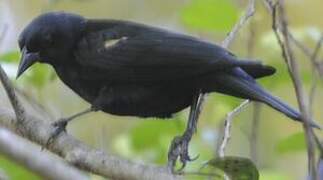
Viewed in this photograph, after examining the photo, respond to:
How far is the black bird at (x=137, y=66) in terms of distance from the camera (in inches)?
116

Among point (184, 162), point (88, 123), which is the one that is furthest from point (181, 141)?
point (88, 123)

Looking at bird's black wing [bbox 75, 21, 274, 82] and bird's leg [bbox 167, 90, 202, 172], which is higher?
bird's black wing [bbox 75, 21, 274, 82]

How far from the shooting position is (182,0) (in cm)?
759

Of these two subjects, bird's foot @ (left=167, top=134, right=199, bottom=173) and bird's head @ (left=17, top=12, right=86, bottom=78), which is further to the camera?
bird's head @ (left=17, top=12, right=86, bottom=78)

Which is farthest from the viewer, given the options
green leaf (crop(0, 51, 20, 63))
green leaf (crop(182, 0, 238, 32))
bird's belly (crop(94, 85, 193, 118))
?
green leaf (crop(182, 0, 238, 32))

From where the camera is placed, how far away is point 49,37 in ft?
10.8

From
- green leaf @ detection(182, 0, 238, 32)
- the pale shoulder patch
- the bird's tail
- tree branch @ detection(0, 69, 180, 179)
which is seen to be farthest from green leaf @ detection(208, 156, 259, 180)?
green leaf @ detection(182, 0, 238, 32)

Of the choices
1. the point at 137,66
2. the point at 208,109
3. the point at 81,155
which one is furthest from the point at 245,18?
the point at 208,109

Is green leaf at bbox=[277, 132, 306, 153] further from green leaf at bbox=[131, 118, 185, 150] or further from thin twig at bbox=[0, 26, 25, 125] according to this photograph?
thin twig at bbox=[0, 26, 25, 125]

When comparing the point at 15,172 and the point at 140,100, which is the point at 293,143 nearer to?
the point at 140,100

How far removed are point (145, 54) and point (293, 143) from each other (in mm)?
701

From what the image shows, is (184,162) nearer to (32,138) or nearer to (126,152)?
(32,138)

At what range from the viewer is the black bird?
9.70ft

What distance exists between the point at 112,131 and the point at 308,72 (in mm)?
3483
